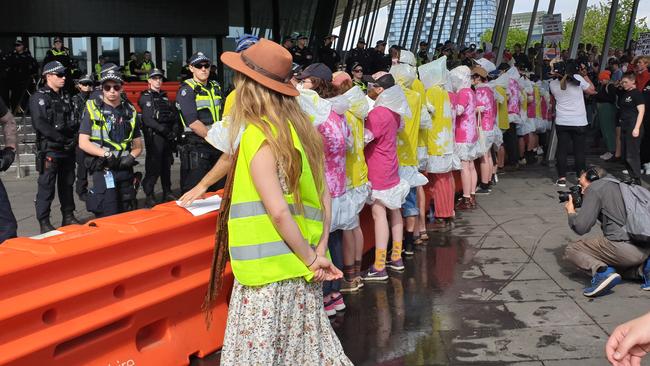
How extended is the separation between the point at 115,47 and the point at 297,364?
26.1m

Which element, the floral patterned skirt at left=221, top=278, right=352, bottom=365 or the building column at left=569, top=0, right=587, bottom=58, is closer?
the floral patterned skirt at left=221, top=278, right=352, bottom=365

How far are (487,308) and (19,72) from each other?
51.2 ft

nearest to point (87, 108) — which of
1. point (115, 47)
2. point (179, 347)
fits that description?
point (179, 347)

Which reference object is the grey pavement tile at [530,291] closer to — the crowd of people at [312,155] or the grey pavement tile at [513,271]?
the grey pavement tile at [513,271]

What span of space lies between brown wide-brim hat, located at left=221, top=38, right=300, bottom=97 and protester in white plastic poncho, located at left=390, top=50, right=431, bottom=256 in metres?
3.87

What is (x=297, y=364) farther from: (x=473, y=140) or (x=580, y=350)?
(x=473, y=140)

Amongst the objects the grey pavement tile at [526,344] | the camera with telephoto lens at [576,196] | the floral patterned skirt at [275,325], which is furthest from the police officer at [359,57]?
the floral patterned skirt at [275,325]

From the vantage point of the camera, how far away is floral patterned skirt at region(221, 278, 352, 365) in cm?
327

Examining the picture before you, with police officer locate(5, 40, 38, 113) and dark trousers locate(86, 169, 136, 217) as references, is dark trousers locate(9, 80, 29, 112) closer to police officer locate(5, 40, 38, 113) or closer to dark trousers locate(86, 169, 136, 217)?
police officer locate(5, 40, 38, 113)

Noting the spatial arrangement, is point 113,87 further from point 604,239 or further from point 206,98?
point 604,239

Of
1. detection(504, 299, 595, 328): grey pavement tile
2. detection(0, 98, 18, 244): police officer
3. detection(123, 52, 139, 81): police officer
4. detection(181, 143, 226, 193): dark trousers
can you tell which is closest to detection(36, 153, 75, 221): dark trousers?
detection(181, 143, 226, 193): dark trousers

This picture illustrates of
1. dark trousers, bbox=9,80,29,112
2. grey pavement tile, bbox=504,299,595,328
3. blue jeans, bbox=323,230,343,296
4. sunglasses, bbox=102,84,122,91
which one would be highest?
sunglasses, bbox=102,84,122,91

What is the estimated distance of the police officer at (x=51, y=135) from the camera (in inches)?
313

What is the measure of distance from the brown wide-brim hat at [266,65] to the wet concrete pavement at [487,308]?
2139mm
